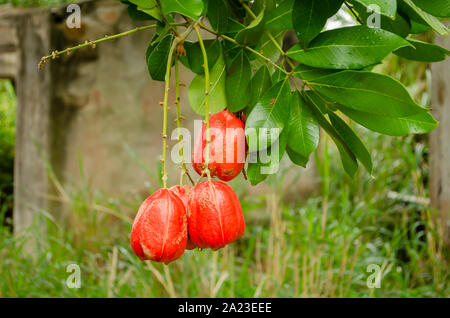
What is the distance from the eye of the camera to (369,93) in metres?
0.43

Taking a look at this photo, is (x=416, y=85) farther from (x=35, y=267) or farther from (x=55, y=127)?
(x=35, y=267)

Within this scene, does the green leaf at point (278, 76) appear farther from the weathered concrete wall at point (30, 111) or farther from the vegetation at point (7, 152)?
the vegetation at point (7, 152)

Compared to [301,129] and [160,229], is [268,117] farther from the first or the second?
[160,229]

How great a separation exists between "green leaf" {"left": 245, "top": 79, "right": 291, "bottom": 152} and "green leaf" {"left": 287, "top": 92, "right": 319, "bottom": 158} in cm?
1

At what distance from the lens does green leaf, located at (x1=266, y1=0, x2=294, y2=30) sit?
0.45 meters

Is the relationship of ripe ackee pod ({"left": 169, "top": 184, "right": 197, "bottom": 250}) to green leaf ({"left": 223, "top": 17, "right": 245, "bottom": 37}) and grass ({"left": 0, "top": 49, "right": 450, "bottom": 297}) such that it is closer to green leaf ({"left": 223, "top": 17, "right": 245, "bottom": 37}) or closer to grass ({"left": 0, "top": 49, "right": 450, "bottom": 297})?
green leaf ({"left": 223, "top": 17, "right": 245, "bottom": 37})

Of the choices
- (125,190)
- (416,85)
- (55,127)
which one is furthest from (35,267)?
(416,85)

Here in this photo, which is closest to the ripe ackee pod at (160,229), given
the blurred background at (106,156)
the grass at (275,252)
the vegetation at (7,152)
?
the grass at (275,252)

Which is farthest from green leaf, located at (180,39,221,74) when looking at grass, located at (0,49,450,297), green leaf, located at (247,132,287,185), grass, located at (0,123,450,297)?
grass, located at (0,123,450,297)

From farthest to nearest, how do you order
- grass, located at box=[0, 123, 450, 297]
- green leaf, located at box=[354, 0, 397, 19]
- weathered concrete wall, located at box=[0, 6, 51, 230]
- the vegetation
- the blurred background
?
the vegetation
weathered concrete wall, located at box=[0, 6, 51, 230]
the blurred background
grass, located at box=[0, 123, 450, 297]
green leaf, located at box=[354, 0, 397, 19]

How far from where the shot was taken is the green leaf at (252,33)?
43 cm

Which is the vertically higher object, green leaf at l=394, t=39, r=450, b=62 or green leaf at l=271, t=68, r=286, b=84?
green leaf at l=394, t=39, r=450, b=62

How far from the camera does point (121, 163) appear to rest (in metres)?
2.46

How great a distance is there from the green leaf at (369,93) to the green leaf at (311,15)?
0.15 feet
